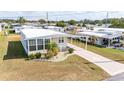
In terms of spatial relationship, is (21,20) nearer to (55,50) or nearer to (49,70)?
(55,50)

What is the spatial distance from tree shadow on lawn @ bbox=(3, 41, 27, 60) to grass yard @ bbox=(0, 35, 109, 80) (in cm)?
2

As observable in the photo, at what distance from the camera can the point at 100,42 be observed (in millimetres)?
5379

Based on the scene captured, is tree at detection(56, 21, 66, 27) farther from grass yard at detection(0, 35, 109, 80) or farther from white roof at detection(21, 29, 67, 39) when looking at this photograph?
grass yard at detection(0, 35, 109, 80)

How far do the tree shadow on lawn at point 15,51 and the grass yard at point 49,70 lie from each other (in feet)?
0.08

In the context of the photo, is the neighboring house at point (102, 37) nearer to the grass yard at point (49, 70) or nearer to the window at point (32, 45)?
the grass yard at point (49, 70)

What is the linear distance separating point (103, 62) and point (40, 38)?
163 centimetres

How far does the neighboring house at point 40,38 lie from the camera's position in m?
4.92

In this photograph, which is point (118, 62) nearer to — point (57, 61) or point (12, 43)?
point (57, 61)

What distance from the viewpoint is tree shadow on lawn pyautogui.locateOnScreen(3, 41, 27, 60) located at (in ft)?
16.3

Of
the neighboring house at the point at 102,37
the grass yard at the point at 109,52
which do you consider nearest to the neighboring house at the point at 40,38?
the grass yard at the point at 109,52

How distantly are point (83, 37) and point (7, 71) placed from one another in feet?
6.29

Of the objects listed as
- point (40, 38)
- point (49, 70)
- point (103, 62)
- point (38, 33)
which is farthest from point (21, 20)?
point (103, 62)

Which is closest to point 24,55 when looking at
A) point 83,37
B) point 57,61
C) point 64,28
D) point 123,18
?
point 57,61
